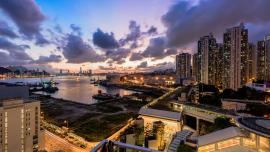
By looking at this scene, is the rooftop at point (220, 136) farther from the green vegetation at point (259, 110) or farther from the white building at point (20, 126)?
the green vegetation at point (259, 110)

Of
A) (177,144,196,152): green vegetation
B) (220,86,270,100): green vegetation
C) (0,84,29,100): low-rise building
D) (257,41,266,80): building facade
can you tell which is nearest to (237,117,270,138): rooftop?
(177,144,196,152): green vegetation

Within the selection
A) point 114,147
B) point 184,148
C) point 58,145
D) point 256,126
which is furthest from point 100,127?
point 114,147

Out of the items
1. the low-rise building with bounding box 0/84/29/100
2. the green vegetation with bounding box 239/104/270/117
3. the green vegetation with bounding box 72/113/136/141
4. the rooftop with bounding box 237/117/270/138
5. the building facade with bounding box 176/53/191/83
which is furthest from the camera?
the building facade with bounding box 176/53/191/83

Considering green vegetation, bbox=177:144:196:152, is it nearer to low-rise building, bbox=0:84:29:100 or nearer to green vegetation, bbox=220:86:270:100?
low-rise building, bbox=0:84:29:100

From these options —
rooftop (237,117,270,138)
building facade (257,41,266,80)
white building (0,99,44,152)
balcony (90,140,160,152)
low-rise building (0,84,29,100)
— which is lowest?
white building (0,99,44,152)

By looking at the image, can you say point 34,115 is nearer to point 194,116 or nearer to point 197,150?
point 197,150

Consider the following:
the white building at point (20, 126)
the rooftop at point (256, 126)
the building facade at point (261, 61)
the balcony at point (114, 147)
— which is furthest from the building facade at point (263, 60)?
the balcony at point (114, 147)
